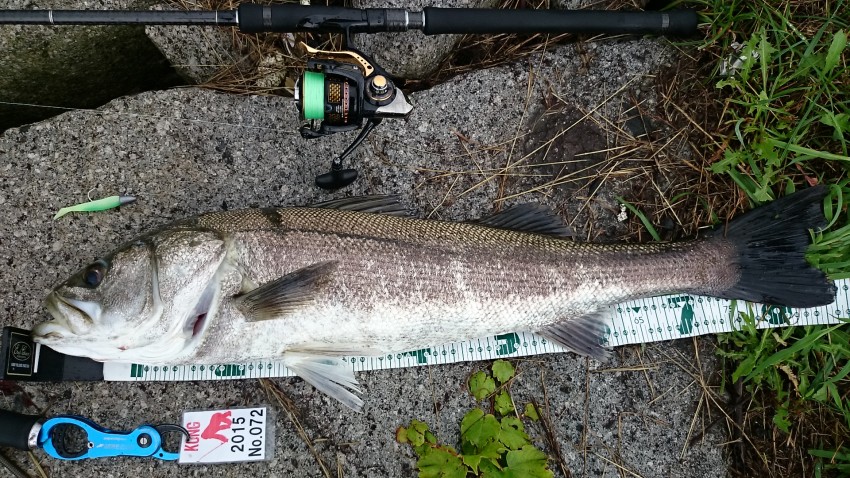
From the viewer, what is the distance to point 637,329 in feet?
10.8

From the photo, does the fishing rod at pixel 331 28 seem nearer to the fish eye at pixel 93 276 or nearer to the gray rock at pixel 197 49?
the gray rock at pixel 197 49

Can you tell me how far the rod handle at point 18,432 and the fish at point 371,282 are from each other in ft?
2.11

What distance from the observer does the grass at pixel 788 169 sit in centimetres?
318

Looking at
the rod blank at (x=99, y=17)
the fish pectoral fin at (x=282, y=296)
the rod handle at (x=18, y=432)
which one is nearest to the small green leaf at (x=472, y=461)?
the fish pectoral fin at (x=282, y=296)

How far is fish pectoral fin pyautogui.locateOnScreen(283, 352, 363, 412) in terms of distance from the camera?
287 centimetres

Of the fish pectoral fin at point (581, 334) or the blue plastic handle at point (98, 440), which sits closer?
the blue plastic handle at point (98, 440)

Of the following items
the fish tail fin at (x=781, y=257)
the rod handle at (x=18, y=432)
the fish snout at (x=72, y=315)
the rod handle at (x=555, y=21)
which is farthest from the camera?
the fish tail fin at (x=781, y=257)

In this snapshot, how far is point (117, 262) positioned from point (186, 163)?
2.93 feet

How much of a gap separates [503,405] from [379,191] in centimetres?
155

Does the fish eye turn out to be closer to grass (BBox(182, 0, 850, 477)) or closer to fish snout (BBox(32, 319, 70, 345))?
fish snout (BBox(32, 319, 70, 345))

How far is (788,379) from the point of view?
3.29 m

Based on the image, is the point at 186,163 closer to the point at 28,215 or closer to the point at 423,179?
the point at 28,215

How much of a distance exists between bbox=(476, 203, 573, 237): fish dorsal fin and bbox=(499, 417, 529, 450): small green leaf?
3.80ft

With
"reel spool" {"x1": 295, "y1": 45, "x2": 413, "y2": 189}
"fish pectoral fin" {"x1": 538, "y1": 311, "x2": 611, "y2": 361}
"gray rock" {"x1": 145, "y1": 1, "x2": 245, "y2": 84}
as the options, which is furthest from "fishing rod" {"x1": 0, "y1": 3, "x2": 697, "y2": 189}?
"fish pectoral fin" {"x1": 538, "y1": 311, "x2": 611, "y2": 361}
